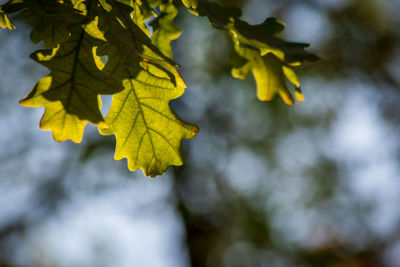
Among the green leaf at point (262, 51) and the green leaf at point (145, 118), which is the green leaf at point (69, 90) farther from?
the green leaf at point (262, 51)

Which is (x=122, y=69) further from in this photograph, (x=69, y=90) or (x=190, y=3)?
(x=190, y=3)

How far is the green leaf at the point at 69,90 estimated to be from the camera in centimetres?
96

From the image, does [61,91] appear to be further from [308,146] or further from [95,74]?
[308,146]

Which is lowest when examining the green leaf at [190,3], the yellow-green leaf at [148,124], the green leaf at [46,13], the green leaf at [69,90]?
the yellow-green leaf at [148,124]

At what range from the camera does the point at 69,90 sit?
0.99 meters

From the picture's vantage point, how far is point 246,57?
1.53m

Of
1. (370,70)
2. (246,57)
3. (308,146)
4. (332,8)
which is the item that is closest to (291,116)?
(308,146)

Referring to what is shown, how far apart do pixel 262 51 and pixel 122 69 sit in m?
0.49

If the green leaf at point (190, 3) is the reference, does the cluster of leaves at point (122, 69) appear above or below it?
below

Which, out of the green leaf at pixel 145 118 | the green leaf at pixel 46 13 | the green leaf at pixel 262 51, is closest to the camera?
the green leaf at pixel 46 13

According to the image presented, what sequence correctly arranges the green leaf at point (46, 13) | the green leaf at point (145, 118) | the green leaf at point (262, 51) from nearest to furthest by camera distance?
1. the green leaf at point (46, 13)
2. the green leaf at point (145, 118)
3. the green leaf at point (262, 51)

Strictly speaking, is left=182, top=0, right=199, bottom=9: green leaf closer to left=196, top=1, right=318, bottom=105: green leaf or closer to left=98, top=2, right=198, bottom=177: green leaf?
left=196, top=1, right=318, bottom=105: green leaf

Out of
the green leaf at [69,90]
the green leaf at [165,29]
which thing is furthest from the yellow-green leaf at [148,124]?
the green leaf at [165,29]

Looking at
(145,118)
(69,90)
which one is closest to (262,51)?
(145,118)
